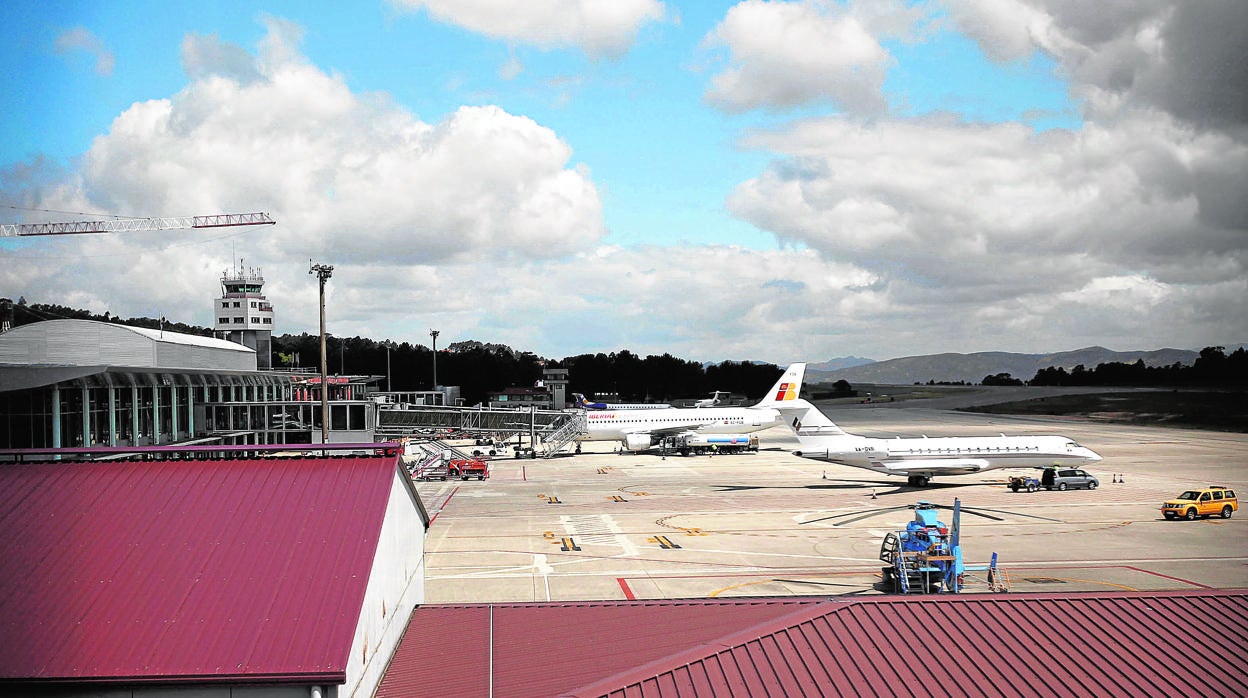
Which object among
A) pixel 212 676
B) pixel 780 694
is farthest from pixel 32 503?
pixel 780 694

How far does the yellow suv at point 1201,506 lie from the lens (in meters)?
51.5

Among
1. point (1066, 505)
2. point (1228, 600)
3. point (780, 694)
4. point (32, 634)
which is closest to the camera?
point (780, 694)

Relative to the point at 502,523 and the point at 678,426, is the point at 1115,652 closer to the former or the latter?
the point at 502,523

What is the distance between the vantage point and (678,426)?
103 metres

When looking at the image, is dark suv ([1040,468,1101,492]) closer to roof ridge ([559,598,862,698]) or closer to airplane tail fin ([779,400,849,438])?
airplane tail fin ([779,400,849,438])

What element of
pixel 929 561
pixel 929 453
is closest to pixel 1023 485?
pixel 929 453

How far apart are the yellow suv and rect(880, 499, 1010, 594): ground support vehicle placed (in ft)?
83.7

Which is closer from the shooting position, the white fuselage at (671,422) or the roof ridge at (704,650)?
the roof ridge at (704,650)

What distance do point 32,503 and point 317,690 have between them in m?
9.96

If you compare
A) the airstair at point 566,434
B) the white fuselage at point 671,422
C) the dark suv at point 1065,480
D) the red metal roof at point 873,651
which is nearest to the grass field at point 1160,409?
the white fuselage at point 671,422

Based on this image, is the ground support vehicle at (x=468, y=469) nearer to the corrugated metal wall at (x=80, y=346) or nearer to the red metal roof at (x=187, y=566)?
the corrugated metal wall at (x=80, y=346)

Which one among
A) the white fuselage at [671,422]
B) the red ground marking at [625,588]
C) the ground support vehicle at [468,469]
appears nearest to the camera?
the red ground marking at [625,588]

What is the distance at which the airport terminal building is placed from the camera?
53.4 metres

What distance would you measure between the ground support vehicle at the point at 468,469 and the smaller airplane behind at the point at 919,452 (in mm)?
29066
